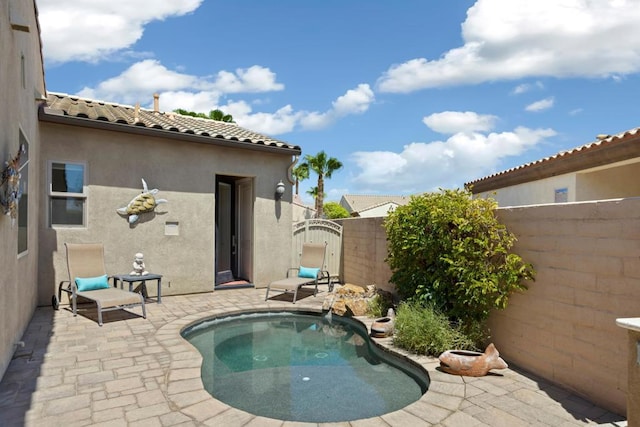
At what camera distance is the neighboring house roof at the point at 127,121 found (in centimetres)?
868

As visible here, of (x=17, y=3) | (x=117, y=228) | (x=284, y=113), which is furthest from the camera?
(x=284, y=113)

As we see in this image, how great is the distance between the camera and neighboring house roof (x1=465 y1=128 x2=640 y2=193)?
841cm

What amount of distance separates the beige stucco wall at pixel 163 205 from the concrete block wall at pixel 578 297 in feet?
24.7

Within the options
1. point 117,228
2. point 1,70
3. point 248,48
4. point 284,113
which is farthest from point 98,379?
point 284,113

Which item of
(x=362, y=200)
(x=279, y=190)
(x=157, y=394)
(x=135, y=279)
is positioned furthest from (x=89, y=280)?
(x=362, y=200)

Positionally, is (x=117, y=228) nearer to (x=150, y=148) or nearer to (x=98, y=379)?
(x=150, y=148)

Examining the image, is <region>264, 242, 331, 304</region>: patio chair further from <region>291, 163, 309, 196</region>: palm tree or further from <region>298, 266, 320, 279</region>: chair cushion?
<region>291, 163, 309, 196</region>: palm tree

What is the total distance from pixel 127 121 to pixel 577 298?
31.7 ft

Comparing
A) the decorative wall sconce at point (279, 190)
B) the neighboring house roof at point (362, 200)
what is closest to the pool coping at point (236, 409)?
the decorative wall sconce at point (279, 190)

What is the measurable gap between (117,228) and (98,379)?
5476 mm

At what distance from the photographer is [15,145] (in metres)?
5.37

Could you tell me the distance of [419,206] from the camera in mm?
7117

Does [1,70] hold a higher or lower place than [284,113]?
lower

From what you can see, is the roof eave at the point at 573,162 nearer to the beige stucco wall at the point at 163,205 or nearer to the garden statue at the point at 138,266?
the beige stucco wall at the point at 163,205
